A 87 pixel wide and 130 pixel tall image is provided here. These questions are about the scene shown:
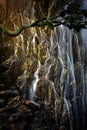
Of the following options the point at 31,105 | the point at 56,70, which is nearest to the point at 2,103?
the point at 31,105

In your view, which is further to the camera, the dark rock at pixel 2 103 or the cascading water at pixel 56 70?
the cascading water at pixel 56 70

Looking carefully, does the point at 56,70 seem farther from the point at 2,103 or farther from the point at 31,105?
the point at 2,103

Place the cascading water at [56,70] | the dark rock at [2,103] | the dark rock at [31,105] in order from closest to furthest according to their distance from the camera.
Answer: the dark rock at [2,103] → the dark rock at [31,105] → the cascading water at [56,70]

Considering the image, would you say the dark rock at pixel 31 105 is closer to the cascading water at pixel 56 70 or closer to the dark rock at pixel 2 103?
the cascading water at pixel 56 70

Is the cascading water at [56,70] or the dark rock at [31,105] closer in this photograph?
the dark rock at [31,105]

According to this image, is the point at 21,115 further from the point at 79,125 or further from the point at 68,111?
the point at 79,125

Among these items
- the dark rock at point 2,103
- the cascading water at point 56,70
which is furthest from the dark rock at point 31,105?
the dark rock at point 2,103

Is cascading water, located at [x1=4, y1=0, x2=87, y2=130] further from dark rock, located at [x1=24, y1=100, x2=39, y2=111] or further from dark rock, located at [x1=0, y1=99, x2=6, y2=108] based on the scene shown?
dark rock, located at [x1=0, y1=99, x2=6, y2=108]

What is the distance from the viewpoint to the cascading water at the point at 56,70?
672cm

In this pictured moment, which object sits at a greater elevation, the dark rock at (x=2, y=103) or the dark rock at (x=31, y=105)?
the dark rock at (x=2, y=103)

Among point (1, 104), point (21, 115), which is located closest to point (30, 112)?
point (21, 115)

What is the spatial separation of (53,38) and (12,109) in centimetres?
234

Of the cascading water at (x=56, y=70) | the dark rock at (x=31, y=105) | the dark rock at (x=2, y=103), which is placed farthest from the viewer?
the cascading water at (x=56, y=70)

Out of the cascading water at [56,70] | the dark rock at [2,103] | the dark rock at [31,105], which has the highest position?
the cascading water at [56,70]
